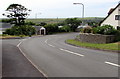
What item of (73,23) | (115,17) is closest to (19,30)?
(73,23)

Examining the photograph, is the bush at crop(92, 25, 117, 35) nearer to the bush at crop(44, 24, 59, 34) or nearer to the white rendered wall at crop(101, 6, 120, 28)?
the white rendered wall at crop(101, 6, 120, 28)

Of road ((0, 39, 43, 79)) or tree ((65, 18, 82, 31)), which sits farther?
tree ((65, 18, 82, 31))

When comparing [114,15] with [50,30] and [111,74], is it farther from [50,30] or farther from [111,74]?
[50,30]

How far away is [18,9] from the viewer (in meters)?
69.4

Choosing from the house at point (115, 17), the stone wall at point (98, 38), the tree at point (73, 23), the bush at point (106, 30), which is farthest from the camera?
the tree at point (73, 23)

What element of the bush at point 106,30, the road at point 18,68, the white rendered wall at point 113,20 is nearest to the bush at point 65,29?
the white rendered wall at point 113,20

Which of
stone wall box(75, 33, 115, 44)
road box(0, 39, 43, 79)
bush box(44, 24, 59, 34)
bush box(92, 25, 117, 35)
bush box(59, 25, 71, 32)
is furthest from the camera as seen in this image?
bush box(59, 25, 71, 32)

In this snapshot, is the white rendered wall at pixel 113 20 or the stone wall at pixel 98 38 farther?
the white rendered wall at pixel 113 20

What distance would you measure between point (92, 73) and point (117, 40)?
18278 millimetres

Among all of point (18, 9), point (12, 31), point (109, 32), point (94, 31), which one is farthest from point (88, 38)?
point (18, 9)

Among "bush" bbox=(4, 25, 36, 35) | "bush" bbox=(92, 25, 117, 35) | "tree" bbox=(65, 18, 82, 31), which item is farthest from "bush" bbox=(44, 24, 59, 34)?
"bush" bbox=(92, 25, 117, 35)

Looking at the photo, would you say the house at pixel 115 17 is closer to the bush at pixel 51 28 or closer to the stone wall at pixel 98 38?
the stone wall at pixel 98 38

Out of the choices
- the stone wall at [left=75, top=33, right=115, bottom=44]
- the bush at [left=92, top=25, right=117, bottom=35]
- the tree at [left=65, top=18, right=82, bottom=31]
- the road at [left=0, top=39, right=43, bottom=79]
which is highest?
the tree at [left=65, top=18, right=82, bottom=31]

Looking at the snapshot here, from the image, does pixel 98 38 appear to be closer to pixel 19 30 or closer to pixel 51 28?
pixel 19 30
